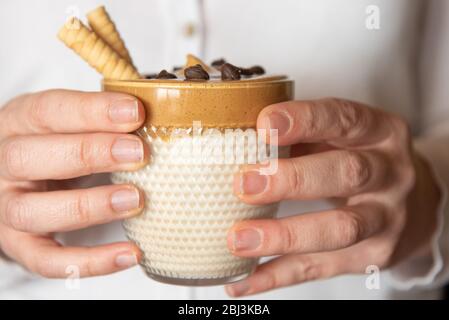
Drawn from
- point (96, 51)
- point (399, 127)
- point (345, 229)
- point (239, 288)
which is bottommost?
point (239, 288)

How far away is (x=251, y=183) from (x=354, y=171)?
0.46 ft

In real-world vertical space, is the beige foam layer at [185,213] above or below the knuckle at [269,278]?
above

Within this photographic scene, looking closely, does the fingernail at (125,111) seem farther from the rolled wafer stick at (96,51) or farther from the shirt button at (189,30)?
the shirt button at (189,30)

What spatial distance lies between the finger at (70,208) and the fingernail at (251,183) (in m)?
0.11

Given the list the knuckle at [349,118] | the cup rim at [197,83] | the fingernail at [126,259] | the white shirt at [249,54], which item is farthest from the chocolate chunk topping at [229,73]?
the white shirt at [249,54]

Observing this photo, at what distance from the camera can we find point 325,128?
615 millimetres

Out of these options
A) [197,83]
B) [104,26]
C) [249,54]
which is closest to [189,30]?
[249,54]

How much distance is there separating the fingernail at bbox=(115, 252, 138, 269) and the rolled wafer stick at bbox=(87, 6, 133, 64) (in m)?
0.23

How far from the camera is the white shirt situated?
924 mm

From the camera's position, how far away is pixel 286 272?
0.77 meters

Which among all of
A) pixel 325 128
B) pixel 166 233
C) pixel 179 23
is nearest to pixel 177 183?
pixel 166 233

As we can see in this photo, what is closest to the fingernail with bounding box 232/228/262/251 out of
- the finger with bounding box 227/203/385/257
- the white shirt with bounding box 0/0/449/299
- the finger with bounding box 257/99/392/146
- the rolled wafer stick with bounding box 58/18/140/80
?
the finger with bounding box 227/203/385/257

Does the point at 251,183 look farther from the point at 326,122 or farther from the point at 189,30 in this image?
the point at 189,30

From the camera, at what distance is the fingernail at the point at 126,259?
64 centimetres
